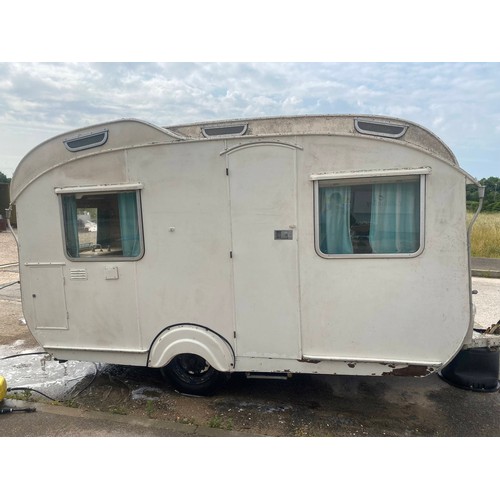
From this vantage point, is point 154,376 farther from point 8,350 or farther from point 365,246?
point 365,246

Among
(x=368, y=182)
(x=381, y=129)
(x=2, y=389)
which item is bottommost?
(x=2, y=389)

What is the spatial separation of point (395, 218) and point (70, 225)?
340 centimetres

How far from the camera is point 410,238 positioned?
3.43 metres

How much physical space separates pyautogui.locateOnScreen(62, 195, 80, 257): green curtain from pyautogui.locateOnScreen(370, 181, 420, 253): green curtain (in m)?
3.13

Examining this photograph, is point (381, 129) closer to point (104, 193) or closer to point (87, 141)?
point (104, 193)

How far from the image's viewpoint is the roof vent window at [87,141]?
156 inches

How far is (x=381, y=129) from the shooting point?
358 cm

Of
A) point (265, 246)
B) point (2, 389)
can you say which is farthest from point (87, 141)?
point (2, 389)

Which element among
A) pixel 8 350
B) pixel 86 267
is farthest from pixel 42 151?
pixel 8 350

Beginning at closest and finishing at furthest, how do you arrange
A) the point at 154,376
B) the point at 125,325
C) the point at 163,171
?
the point at 163,171 → the point at 125,325 → the point at 154,376

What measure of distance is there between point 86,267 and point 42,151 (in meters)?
1.42

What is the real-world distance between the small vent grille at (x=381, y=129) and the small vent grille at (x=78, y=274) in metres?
3.27

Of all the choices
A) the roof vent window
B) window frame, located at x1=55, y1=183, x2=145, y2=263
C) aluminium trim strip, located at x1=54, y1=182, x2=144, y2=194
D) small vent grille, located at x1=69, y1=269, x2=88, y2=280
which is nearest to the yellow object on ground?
small vent grille, located at x1=69, y1=269, x2=88, y2=280

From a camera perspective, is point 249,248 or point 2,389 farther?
point 2,389
